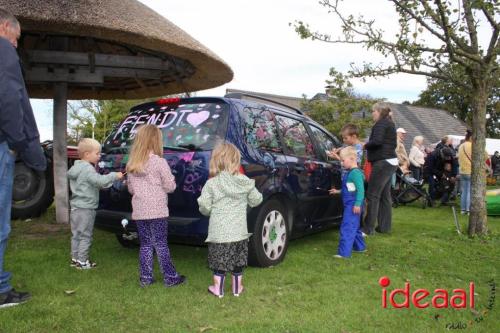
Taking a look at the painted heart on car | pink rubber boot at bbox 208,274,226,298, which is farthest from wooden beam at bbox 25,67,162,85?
pink rubber boot at bbox 208,274,226,298

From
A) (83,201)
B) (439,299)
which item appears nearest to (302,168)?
(439,299)

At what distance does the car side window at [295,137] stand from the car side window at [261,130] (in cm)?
18

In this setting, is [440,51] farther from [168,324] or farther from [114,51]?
[114,51]

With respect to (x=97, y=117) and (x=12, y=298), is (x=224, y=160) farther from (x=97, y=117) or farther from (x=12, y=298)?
(x=97, y=117)

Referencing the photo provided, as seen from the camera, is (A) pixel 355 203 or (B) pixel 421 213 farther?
(B) pixel 421 213

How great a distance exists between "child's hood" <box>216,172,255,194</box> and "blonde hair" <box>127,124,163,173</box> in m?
0.65

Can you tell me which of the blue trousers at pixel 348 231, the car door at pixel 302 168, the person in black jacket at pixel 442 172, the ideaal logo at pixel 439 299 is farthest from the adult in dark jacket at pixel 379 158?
the person in black jacket at pixel 442 172

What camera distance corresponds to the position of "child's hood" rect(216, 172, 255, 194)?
12.4 feet

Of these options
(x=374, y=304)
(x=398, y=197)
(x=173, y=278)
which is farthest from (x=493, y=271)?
(x=398, y=197)

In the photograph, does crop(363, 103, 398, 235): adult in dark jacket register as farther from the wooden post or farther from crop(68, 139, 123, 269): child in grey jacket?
the wooden post

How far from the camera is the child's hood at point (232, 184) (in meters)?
3.77

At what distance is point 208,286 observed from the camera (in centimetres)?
408

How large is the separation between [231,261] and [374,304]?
1.23 metres

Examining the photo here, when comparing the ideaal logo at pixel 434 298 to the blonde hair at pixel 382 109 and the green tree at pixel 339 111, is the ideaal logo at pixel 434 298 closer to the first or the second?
the blonde hair at pixel 382 109
